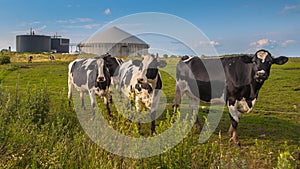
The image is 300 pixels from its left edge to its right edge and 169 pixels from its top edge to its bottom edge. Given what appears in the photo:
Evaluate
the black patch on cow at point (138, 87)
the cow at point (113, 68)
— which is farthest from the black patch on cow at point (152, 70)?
the cow at point (113, 68)

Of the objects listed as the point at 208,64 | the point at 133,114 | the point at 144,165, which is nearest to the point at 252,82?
the point at 208,64

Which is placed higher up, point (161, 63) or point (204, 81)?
point (161, 63)

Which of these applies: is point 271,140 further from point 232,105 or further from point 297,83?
point 297,83

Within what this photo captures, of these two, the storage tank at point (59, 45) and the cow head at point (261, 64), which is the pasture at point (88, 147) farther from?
the storage tank at point (59, 45)

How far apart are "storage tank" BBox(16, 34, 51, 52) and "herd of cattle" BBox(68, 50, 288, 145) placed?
6643cm

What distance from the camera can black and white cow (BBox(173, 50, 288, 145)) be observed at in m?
6.73

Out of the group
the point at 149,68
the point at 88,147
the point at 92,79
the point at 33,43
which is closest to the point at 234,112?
the point at 149,68

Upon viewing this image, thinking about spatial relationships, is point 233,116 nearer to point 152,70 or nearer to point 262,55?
point 262,55

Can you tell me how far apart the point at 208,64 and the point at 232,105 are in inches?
59.4

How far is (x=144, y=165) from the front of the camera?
3.83 metres

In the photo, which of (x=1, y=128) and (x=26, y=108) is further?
(x=26, y=108)

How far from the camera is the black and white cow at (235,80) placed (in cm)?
673

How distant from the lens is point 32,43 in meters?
70.9

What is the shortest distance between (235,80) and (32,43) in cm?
7092
